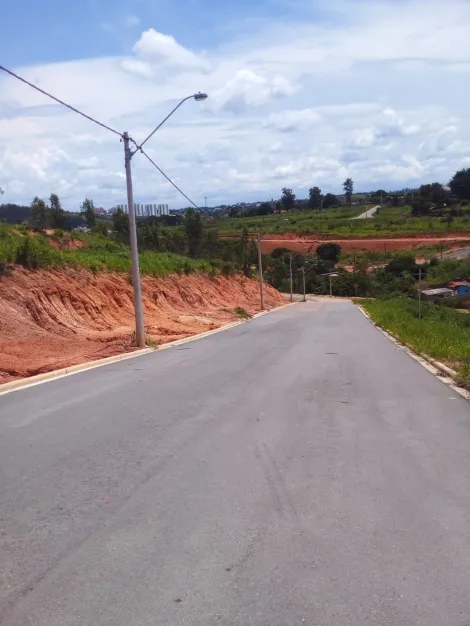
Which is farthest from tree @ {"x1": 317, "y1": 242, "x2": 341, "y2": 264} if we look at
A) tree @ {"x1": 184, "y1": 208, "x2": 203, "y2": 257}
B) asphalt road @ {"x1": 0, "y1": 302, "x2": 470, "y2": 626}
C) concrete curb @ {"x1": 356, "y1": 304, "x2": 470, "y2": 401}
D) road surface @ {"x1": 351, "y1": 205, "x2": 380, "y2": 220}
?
asphalt road @ {"x1": 0, "y1": 302, "x2": 470, "y2": 626}

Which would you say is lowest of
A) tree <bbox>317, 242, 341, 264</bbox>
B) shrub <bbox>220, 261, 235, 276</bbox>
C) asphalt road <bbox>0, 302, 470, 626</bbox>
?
tree <bbox>317, 242, 341, 264</bbox>

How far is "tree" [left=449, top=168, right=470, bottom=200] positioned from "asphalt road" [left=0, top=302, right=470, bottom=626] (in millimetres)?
178688

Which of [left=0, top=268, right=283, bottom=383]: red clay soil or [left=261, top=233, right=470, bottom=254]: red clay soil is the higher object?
[left=0, top=268, right=283, bottom=383]: red clay soil

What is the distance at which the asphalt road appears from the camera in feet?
14.5

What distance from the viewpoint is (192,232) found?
67438 mm

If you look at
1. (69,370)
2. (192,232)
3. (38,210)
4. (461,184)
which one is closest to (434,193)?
(461,184)

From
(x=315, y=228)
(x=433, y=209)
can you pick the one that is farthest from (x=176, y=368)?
(x=433, y=209)

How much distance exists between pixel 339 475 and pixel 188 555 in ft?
8.23

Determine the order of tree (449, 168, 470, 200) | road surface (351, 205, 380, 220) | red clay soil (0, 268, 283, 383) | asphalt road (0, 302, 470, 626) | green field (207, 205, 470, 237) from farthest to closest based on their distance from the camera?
1. tree (449, 168, 470, 200)
2. road surface (351, 205, 380, 220)
3. green field (207, 205, 470, 237)
4. red clay soil (0, 268, 283, 383)
5. asphalt road (0, 302, 470, 626)

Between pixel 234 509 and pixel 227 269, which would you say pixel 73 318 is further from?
pixel 227 269

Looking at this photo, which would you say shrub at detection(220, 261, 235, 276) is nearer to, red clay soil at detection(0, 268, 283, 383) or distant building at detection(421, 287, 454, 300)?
red clay soil at detection(0, 268, 283, 383)

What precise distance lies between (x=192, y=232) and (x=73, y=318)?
137 ft

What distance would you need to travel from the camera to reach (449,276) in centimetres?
8456

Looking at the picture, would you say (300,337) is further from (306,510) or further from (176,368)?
(306,510)
